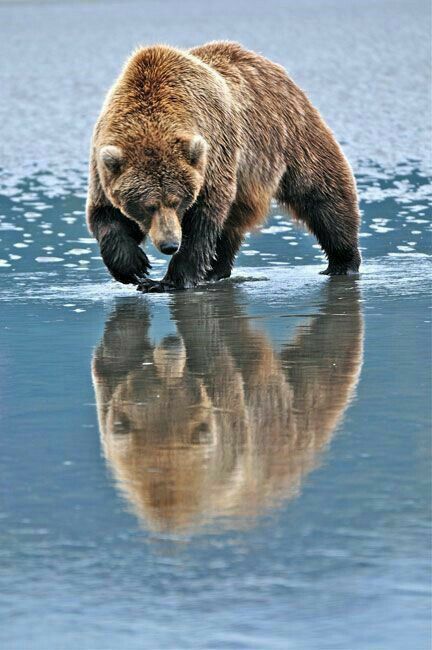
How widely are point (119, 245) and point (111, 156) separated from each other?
2.21ft

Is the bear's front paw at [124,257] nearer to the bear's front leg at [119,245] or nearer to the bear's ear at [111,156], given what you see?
the bear's front leg at [119,245]

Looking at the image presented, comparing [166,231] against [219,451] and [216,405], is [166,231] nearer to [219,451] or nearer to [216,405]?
[216,405]

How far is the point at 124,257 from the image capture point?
8.75m

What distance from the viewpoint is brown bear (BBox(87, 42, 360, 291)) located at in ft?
27.5

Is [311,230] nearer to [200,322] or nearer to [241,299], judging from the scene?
[241,299]

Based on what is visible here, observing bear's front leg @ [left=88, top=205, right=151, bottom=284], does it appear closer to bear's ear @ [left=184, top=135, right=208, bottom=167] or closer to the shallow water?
the shallow water

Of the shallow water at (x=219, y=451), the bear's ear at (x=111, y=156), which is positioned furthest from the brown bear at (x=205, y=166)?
the shallow water at (x=219, y=451)

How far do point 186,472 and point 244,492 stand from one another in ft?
1.01

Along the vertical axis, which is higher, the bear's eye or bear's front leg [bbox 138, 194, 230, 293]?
the bear's eye

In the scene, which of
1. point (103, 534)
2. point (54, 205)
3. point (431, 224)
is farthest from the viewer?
point (54, 205)

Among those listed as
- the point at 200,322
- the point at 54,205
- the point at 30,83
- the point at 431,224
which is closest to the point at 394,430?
the point at 200,322

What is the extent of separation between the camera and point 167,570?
13.1 ft

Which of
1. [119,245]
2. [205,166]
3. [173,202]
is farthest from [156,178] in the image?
[119,245]

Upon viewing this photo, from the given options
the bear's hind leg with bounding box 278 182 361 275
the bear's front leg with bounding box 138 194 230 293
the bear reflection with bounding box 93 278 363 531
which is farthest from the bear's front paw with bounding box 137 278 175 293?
the bear's hind leg with bounding box 278 182 361 275
